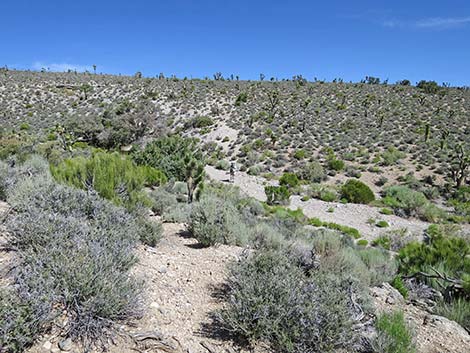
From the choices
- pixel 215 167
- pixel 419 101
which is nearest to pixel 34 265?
pixel 215 167

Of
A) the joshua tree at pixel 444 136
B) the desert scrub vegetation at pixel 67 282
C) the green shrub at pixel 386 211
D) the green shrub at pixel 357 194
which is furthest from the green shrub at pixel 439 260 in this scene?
the joshua tree at pixel 444 136

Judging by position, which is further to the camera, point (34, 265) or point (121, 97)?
point (121, 97)

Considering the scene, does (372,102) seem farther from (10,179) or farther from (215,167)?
(10,179)

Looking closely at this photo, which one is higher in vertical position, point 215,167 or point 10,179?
point 10,179

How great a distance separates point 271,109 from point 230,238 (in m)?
38.2

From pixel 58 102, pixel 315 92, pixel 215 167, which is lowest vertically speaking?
pixel 215 167

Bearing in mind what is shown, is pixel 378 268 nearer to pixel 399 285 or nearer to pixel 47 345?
pixel 399 285

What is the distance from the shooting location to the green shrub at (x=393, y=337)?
4.11 metres

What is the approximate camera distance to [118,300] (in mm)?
3768

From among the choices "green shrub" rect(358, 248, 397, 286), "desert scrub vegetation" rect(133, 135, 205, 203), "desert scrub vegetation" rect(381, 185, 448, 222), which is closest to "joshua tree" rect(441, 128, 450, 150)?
"desert scrub vegetation" rect(381, 185, 448, 222)

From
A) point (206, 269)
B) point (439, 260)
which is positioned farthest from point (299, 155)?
point (206, 269)

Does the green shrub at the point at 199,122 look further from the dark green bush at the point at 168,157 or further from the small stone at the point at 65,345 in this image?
the small stone at the point at 65,345

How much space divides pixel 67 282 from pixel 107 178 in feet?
15.6

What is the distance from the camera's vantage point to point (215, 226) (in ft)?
24.6
